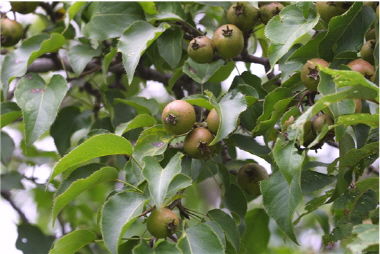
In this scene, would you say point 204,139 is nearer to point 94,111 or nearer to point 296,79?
point 296,79

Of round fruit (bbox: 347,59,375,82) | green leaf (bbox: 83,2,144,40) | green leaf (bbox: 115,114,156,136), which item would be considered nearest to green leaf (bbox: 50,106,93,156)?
green leaf (bbox: 83,2,144,40)

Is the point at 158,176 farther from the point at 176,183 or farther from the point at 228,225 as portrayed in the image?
the point at 228,225

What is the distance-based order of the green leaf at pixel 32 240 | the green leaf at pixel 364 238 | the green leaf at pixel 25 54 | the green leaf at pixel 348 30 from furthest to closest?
the green leaf at pixel 32 240
the green leaf at pixel 25 54
the green leaf at pixel 348 30
the green leaf at pixel 364 238

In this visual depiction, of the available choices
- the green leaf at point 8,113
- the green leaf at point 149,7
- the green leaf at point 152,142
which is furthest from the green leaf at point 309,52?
the green leaf at point 8,113

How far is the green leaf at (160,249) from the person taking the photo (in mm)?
998

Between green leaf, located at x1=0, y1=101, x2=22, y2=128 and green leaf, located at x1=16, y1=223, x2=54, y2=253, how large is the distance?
0.53 m

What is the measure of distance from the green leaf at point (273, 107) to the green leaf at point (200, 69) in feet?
0.91

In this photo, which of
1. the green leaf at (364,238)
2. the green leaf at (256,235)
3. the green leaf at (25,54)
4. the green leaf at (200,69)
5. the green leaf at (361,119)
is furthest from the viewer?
the green leaf at (256,235)

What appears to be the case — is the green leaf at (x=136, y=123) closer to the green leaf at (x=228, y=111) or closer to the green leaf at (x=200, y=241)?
the green leaf at (x=228, y=111)

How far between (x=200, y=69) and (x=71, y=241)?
2.21 ft

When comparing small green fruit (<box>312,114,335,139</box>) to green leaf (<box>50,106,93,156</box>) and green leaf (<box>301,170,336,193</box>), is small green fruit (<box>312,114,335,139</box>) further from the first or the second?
green leaf (<box>50,106,93,156</box>)

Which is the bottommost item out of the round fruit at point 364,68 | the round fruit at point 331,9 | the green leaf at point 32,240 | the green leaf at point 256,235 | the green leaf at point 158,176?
the green leaf at point 32,240

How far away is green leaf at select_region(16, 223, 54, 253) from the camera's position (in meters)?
1.79

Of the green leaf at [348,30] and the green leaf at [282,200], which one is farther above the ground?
the green leaf at [348,30]
